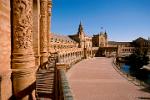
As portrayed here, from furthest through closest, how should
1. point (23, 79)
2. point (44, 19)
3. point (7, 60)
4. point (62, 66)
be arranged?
point (44, 19) < point (62, 66) < point (23, 79) < point (7, 60)

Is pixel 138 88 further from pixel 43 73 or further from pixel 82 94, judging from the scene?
pixel 43 73

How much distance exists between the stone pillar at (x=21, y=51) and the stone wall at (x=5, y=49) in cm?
26

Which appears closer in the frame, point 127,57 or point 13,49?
point 13,49

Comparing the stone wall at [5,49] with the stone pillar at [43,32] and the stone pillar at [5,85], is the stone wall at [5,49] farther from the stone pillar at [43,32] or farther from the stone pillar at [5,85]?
the stone pillar at [43,32]

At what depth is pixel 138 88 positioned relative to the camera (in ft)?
75.9

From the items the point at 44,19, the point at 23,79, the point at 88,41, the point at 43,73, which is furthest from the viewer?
the point at 88,41

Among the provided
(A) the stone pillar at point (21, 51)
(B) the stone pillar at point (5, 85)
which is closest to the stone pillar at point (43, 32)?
(A) the stone pillar at point (21, 51)

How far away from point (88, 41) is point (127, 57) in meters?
21.0

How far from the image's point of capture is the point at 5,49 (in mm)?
6773

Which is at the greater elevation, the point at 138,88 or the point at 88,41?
the point at 88,41

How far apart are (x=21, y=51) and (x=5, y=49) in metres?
0.75

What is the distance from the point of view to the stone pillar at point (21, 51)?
7.24 m

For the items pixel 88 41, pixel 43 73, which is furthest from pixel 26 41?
pixel 88 41

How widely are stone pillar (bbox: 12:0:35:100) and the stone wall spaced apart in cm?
26
